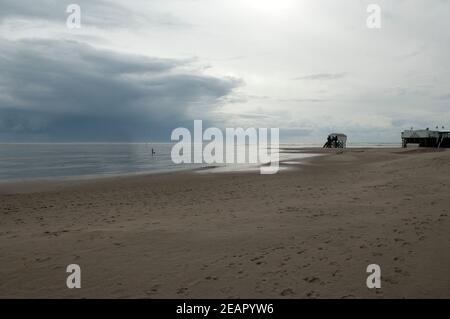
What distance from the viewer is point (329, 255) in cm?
685

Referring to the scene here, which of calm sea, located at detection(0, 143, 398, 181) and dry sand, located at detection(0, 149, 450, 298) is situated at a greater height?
calm sea, located at detection(0, 143, 398, 181)

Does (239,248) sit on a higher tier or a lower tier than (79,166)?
lower

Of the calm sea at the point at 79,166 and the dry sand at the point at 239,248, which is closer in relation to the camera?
the dry sand at the point at 239,248

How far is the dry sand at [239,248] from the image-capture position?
18.5 feet

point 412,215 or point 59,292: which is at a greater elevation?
point 412,215

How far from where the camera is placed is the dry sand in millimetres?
5641

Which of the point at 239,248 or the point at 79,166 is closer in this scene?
the point at 239,248

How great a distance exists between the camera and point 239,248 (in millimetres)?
7562

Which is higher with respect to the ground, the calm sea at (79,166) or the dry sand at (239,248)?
the calm sea at (79,166)

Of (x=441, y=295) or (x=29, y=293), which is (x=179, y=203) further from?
(x=441, y=295)

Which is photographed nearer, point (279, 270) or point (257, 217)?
point (279, 270)

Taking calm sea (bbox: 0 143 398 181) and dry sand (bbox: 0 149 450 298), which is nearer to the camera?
dry sand (bbox: 0 149 450 298)

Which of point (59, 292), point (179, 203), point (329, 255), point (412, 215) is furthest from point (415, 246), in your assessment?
point (179, 203)

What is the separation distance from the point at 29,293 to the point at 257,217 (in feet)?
22.9
